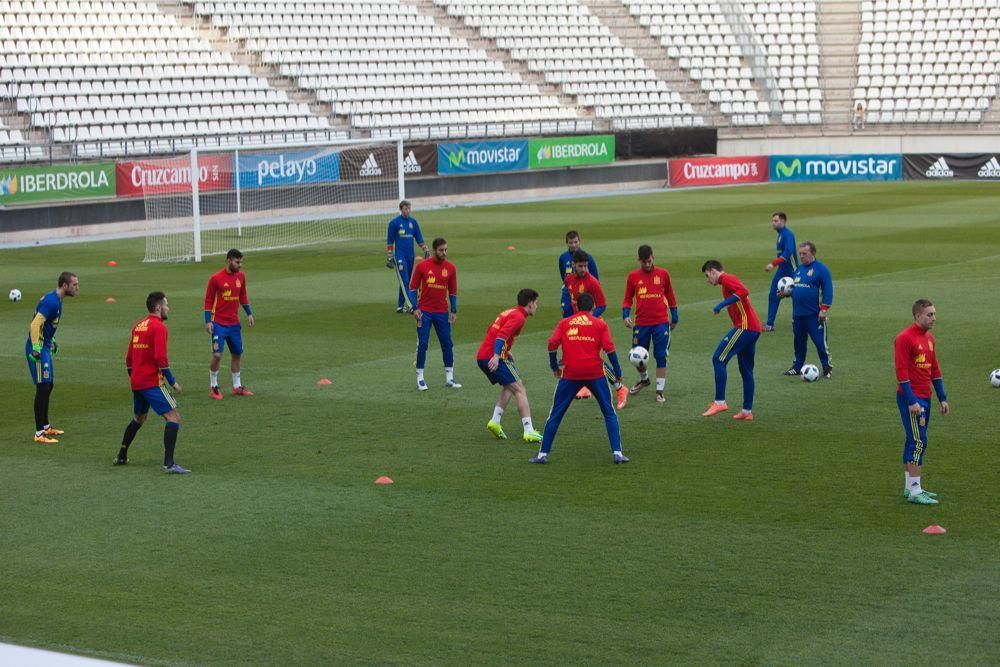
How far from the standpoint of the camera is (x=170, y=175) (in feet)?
128

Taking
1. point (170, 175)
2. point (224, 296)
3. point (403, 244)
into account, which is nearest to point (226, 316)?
point (224, 296)

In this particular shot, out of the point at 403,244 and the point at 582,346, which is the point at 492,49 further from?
the point at 582,346

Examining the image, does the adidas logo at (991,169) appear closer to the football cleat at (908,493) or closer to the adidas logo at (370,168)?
the adidas logo at (370,168)

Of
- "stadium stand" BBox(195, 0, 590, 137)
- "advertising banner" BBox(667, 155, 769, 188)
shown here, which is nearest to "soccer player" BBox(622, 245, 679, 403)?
"stadium stand" BBox(195, 0, 590, 137)

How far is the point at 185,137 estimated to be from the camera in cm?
4484

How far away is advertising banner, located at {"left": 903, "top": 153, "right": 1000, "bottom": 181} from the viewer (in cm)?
5469

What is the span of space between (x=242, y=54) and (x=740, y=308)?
125 ft

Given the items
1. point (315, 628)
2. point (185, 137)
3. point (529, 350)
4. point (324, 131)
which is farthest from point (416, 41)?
point (315, 628)

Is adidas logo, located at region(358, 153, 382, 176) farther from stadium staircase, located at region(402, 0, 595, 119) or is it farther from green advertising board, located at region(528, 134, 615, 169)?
stadium staircase, located at region(402, 0, 595, 119)

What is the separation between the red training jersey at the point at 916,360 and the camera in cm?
1234

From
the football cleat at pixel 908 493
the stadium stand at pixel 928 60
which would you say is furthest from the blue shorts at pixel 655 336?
the stadium stand at pixel 928 60

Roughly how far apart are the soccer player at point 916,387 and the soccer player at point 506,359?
3.98 m

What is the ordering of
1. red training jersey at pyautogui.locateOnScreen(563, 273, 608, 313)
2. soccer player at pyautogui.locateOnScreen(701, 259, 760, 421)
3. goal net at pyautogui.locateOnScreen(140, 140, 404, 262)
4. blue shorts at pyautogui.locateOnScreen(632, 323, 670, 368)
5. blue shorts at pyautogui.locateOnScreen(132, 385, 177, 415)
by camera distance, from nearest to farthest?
blue shorts at pyautogui.locateOnScreen(132, 385, 177, 415)
soccer player at pyautogui.locateOnScreen(701, 259, 760, 421)
red training jersey at pyautogui.locateOnScreen(563, 273, 608, 313)
blue shorts at pyautogui.locateOnScreen(632, 323, 670, 368)
goal net at pyautogui.locateOnScreen(140, 140, 404, 262)

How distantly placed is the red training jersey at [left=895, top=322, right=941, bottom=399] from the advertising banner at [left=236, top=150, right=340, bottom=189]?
27917 millimetres
